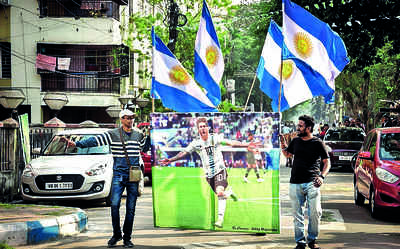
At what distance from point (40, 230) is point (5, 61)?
27.2 meters

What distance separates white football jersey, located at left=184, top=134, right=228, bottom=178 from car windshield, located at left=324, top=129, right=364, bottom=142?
1688cm

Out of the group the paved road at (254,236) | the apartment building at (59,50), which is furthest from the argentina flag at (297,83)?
the apartment building at (59,50)

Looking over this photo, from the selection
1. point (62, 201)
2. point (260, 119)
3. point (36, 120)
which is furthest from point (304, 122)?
point (36, 120)

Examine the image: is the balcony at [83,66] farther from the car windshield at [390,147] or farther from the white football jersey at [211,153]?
the white football jersey at [211,153]

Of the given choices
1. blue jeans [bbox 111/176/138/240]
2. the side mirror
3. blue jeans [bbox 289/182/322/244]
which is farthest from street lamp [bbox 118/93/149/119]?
blue jeans [bbox 289/182/322/244]

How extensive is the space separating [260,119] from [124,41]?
28.6 meters

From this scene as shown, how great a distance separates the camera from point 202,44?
36.7ft

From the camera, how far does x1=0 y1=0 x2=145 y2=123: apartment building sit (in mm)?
34719

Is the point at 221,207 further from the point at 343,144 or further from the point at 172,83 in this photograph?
the point at 343,144

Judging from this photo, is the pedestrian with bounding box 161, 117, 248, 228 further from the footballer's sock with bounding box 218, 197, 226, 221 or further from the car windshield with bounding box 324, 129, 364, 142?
the car windshield with bounding box 324, 129, 364, 142

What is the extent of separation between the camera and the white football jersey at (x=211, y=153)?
9.11 m

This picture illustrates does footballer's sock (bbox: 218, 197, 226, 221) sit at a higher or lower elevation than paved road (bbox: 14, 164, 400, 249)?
higher

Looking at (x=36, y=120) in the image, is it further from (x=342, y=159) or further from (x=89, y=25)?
(x=342, y=159)

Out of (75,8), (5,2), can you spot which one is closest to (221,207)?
(5,2)
